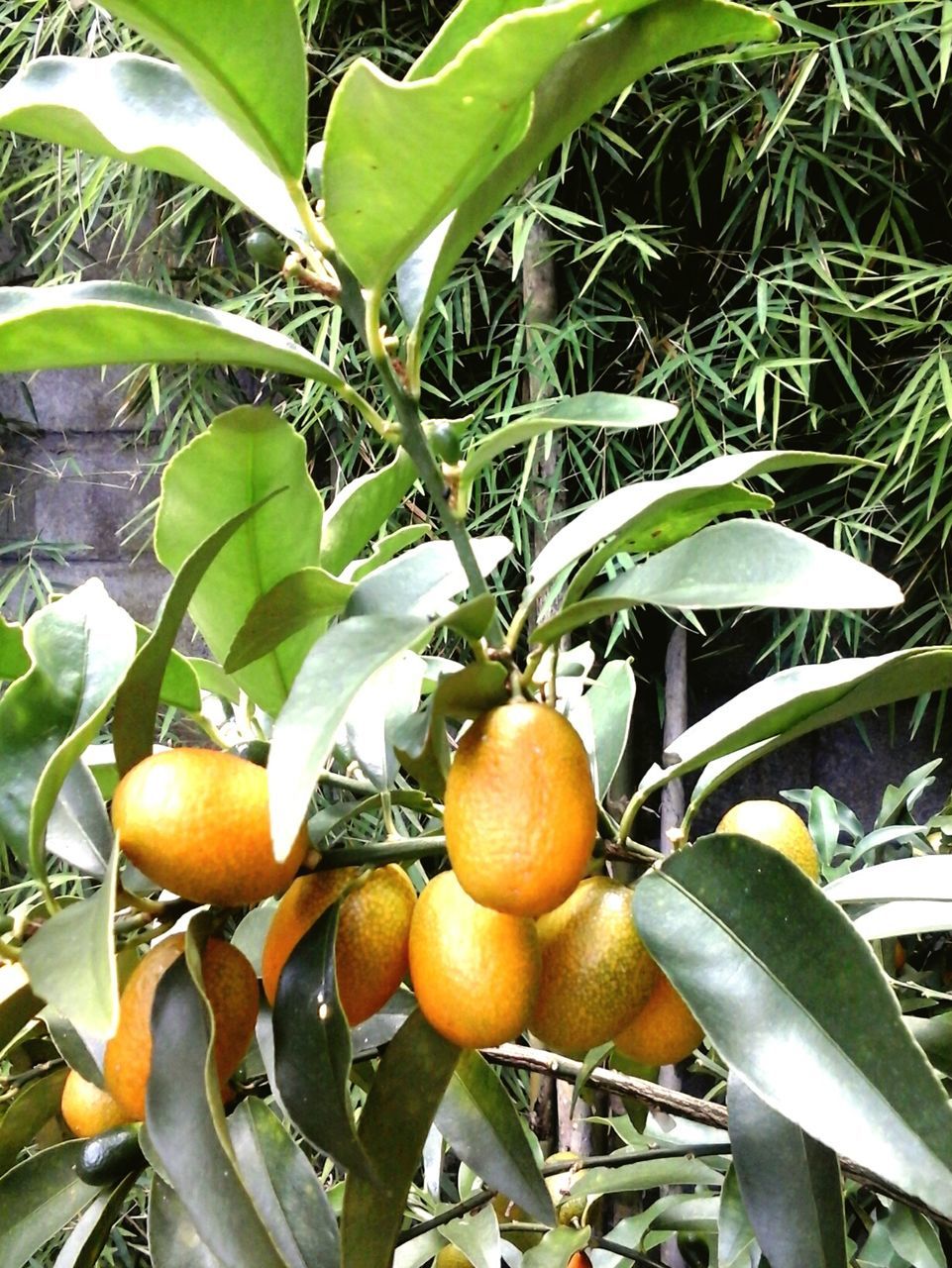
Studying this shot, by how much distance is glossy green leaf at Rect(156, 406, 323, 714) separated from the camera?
12.4 inches

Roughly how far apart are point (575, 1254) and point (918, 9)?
135cm

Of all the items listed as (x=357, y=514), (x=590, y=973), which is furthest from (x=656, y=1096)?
(x=357, y=514)

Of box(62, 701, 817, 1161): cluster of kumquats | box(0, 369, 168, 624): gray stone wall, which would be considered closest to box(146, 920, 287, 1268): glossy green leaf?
box(62, 701, 817, 1161): cluster of kumquats

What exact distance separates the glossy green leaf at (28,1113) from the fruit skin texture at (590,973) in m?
0.22

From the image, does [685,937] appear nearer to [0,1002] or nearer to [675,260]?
[0,1002]

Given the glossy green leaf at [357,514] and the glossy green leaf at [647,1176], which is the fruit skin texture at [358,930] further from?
the glossy green leaf at [647,1176]

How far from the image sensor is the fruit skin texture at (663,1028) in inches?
13.2

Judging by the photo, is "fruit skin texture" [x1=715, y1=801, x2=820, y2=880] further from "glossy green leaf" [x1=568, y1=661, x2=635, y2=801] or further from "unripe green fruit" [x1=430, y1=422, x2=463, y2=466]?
"unripe green fruit" [x1=430, y1=422, x2=463, y2=466]

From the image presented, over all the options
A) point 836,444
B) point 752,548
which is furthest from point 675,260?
point 752,548

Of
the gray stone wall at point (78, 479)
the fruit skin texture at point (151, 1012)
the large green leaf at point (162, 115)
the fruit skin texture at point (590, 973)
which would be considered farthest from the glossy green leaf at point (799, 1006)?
the gray stone wall at point (78, 479)

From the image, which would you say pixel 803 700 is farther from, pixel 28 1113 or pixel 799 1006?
pixel 28 1113

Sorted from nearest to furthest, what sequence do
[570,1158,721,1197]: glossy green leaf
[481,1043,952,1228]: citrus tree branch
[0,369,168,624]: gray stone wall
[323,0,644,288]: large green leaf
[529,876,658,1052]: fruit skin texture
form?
[323,0,644,288]: large green leaf < [529,876,658,1052]: fruit skin texture < [481,1043,952,1228]: citrus tree branch < [570,1158,721,1197]: glossy green leaf < [0,369,168,624]: gray stone wall

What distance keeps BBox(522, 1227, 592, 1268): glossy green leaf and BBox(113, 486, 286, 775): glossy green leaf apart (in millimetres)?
329

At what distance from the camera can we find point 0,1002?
1.00ft
